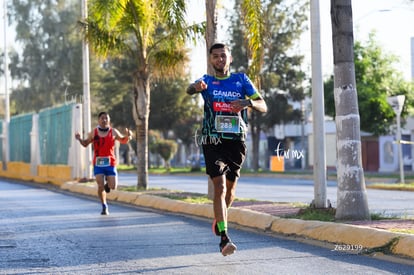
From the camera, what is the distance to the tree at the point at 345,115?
985 cm

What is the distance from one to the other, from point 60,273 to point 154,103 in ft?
143

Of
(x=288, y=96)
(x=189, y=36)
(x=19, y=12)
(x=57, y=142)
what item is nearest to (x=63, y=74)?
(x=19, y=12)

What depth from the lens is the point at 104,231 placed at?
1032 cm

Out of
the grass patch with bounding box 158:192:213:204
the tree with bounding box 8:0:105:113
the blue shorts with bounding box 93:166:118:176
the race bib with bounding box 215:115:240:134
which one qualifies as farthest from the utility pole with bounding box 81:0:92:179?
the tree with bounding box 8:0:105:113

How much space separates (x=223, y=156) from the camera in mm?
7172

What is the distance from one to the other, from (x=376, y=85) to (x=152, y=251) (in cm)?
2772

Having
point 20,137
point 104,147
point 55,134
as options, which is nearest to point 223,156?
point 104,147

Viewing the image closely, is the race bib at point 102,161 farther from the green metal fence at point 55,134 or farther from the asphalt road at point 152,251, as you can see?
the green metal fence at point 55,134

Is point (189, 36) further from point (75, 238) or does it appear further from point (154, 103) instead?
point (154, 103)

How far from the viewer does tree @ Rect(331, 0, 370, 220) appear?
9852 mm

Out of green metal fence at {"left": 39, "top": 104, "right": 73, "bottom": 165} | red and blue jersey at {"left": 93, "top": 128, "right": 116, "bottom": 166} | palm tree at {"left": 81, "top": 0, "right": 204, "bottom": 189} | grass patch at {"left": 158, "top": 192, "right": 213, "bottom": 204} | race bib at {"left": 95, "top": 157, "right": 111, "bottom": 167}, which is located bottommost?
grass patch at {"left": 158, "top": 192, "right": 213, "bottom": 204}

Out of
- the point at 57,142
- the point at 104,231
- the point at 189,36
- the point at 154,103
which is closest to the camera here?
the point at 104,231

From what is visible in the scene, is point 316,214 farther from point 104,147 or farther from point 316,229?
point 104,147

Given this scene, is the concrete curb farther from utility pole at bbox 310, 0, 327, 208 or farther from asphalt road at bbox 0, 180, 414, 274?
utility pole at bbox 310, 0, 327, 208
